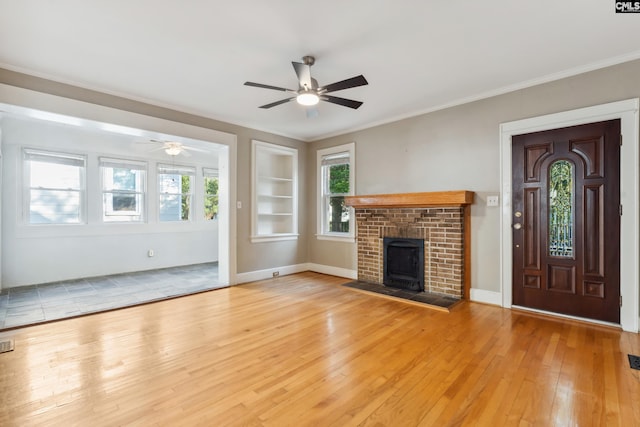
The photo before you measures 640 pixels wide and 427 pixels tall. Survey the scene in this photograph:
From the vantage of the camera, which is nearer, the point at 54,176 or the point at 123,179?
the point at 54,176

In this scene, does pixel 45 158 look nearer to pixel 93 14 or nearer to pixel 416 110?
pixel 93 14

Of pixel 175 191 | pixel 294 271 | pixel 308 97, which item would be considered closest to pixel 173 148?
pixel 175 191

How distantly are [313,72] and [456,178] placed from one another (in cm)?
241

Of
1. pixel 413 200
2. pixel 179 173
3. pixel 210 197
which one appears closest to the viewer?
pixel 413 200

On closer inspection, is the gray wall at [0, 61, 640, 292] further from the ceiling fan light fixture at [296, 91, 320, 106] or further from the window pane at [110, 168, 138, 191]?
the window pane at [110, 168, 138, 191]

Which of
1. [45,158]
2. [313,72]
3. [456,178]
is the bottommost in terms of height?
[456,178]

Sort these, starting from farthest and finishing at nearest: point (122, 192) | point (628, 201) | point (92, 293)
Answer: point (122, 192) → point (92, 293) → point (628, 201)

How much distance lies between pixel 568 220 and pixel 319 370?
3155mm

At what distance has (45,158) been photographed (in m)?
5.14

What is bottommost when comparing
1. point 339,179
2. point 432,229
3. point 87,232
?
point 87,232

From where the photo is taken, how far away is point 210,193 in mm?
7258

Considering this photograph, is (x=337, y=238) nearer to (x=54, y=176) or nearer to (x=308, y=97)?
(x=308, y=97)

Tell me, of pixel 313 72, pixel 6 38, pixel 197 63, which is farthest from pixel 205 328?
pixel 6 38

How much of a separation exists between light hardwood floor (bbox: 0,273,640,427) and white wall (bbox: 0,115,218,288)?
2.61 metres
